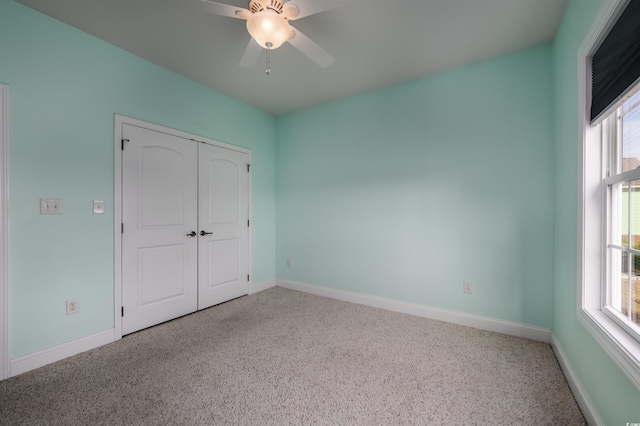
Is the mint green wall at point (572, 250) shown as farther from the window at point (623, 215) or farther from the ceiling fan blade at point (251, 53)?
the ceiling fan blade at point (251, 53)

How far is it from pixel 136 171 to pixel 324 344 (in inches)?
97.2

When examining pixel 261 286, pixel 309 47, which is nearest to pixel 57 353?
pixel 261 286

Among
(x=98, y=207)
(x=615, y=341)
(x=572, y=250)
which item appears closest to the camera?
(x=615, y=341)

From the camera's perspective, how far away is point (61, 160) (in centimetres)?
209

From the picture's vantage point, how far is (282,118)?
161 inches

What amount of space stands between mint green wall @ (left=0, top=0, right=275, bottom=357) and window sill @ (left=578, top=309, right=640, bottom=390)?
3454 millimetres

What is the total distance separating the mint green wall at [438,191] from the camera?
236 cm

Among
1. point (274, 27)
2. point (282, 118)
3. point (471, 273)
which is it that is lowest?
point (471, 273)

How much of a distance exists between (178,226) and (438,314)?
306 centimetres

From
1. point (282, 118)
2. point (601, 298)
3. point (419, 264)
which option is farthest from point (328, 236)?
point (601, 298)

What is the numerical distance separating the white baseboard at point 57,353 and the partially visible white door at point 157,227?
182 mm

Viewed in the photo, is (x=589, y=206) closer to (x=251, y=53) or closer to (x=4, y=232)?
(x=251, y=53)

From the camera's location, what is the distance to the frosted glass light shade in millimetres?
1564

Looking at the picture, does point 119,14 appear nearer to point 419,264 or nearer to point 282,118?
point 282,118
